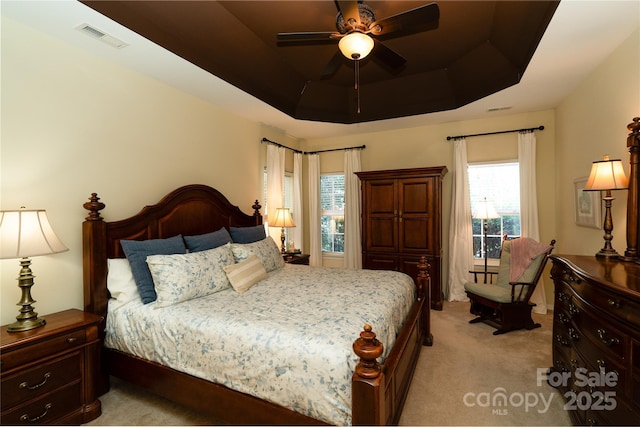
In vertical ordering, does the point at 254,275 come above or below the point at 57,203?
below

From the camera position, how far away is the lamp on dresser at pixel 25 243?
68.1 inches

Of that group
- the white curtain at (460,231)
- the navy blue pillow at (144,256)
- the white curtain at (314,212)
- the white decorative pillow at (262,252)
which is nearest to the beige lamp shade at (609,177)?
the white curtain at (460,231)

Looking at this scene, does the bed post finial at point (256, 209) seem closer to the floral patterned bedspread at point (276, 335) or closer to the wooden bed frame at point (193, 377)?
the wooden bed frame at point (193, 377)

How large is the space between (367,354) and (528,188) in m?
3.85

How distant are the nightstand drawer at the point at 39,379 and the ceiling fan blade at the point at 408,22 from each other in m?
3.01

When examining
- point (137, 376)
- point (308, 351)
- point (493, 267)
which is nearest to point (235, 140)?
point (137, 376)

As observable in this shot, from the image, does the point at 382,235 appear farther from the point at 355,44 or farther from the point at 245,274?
the point at 355,44

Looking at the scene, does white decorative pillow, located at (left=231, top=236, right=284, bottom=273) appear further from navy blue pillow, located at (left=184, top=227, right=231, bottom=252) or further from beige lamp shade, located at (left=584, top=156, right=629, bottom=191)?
beige lamp shade, located at (left=584, top=156, right=629, bottom=191)

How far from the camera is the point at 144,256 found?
2.41 m

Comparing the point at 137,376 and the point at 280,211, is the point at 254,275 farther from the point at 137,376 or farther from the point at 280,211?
the point at 280,211

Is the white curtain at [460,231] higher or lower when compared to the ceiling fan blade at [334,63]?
lower

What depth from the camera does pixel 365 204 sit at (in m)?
4.54

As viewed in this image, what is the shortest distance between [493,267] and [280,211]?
3.19m

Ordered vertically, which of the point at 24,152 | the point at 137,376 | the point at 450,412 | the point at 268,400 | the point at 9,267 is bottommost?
the point at 450,412
